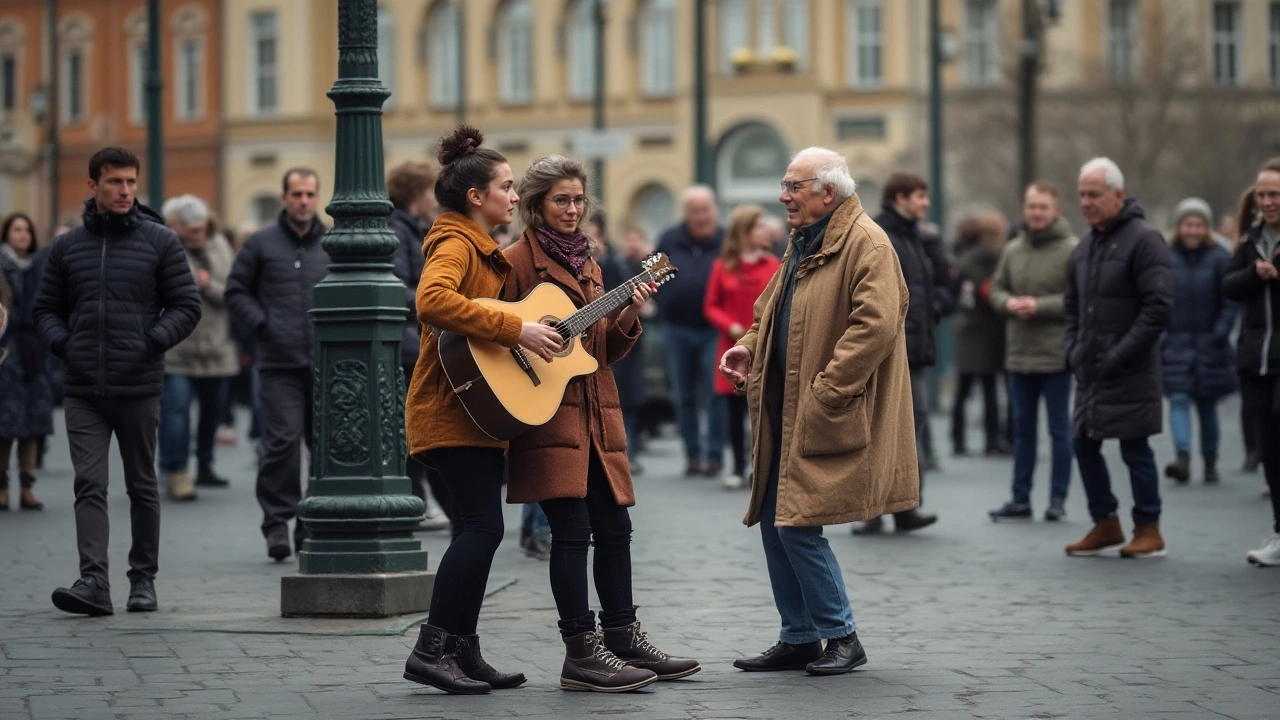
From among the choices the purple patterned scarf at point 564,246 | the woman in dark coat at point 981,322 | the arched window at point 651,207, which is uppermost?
the arched window at point 651,207

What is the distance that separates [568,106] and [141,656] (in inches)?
1854

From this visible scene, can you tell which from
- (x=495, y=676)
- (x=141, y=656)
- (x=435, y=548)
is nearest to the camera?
(x=495, y=676)

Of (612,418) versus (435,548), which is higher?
(612,418)

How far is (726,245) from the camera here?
14734mm

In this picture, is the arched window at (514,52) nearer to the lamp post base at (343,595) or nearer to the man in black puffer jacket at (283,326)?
the man in black puffer jacket at (283,326)

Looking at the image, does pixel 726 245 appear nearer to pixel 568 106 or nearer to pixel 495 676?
pixel 495 676

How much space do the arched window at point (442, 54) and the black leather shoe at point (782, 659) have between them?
49164 millimetres

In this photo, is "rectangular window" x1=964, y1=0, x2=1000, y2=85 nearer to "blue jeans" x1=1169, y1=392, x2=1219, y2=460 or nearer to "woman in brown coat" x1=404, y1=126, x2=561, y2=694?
"blue jeans" x1=1169, y1=392, x2=1219, y2=460

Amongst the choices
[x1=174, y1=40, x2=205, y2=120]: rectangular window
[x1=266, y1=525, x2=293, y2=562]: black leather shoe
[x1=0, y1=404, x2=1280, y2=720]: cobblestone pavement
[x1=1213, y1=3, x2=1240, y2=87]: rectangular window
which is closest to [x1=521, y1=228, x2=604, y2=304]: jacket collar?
[x1=0, y1=404, x2=1280, y2=720]: cobblestone pavement

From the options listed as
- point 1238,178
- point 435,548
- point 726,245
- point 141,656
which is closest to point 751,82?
point 1238,178

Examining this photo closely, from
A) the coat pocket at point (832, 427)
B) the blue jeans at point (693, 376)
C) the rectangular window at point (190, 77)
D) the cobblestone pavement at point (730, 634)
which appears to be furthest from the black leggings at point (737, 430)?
the rectangular window at point (190, 77)

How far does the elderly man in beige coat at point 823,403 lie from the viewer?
716 cm

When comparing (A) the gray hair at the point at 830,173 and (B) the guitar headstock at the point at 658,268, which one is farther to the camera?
(A) the gray hair at the point at 830,173

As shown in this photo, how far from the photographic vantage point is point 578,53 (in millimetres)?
54094
